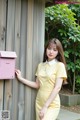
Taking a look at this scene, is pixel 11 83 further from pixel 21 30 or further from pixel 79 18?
pixel 79 18

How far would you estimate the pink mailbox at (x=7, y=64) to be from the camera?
2.81 meters

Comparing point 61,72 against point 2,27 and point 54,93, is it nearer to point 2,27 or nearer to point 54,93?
point 54,93

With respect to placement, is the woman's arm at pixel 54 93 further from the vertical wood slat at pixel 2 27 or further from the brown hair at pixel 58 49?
the vertical wood slat at pixel 2 27

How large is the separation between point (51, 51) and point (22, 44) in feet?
1.07

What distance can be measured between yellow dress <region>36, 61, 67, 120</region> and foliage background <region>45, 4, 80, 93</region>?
12.6ft

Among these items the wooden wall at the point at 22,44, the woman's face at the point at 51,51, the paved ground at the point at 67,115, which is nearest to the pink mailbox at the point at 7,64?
the wooden wall at the point at 22,44

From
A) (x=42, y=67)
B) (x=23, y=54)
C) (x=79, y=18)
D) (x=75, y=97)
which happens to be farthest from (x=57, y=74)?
(x=79, y=18)

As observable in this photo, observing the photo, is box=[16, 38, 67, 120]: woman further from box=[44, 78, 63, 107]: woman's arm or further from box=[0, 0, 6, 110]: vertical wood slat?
box=[0, 0, 6, 110]: vertical wood slat

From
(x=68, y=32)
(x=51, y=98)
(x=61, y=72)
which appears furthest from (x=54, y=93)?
(x=68, y=32)

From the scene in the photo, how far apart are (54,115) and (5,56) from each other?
2.79 feet

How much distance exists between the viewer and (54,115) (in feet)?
10.1

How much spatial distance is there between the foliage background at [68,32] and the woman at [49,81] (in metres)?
3.76

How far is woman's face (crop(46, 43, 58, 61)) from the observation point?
311 cm

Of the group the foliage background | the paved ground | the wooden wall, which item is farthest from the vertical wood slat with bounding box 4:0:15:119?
the foliage background
